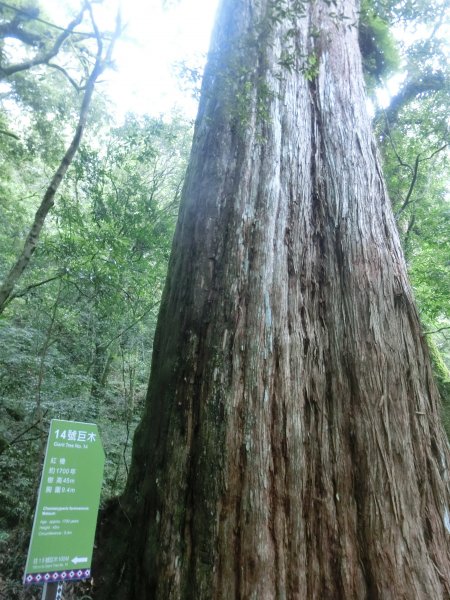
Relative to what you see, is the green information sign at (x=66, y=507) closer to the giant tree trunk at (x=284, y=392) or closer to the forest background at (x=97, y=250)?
the giant tree trunk at (x=284, y=392)

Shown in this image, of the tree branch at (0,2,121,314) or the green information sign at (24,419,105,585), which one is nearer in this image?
the green information sign at (24,419,105,585)

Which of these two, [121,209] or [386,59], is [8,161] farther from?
[386,59]

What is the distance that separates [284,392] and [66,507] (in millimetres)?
1479

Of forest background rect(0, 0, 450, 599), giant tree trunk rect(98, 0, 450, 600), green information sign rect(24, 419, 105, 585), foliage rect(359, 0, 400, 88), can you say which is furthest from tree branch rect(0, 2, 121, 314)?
foliage rect(359, 0, 400, 88)

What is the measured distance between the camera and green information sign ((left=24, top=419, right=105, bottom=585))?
2.21 meters

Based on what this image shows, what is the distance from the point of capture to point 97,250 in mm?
6508

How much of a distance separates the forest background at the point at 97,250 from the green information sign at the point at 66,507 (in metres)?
2.88

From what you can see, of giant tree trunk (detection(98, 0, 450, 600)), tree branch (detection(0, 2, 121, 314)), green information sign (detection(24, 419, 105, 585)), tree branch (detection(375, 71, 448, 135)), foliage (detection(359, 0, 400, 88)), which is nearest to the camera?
giant tree trunk (detection(98, 0, 450, 600))

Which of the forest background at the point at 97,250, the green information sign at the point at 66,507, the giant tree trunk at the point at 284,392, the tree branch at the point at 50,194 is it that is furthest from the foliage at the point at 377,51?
the green information sign at the point at 66,507

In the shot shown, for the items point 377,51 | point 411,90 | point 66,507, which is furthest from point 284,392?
point 411,90

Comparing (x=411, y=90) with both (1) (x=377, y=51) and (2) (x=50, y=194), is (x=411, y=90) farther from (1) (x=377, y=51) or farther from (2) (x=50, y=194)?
(2) (x=50, y=194)

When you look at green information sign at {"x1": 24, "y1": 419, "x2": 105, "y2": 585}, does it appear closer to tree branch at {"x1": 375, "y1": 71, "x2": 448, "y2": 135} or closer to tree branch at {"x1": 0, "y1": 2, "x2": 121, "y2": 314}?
tree branch at {"x1": 0, "y1": 2, "x2": 121, "y2": 314}

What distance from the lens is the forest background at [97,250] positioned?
6395 mm

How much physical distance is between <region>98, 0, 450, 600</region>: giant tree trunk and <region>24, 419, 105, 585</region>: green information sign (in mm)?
302
